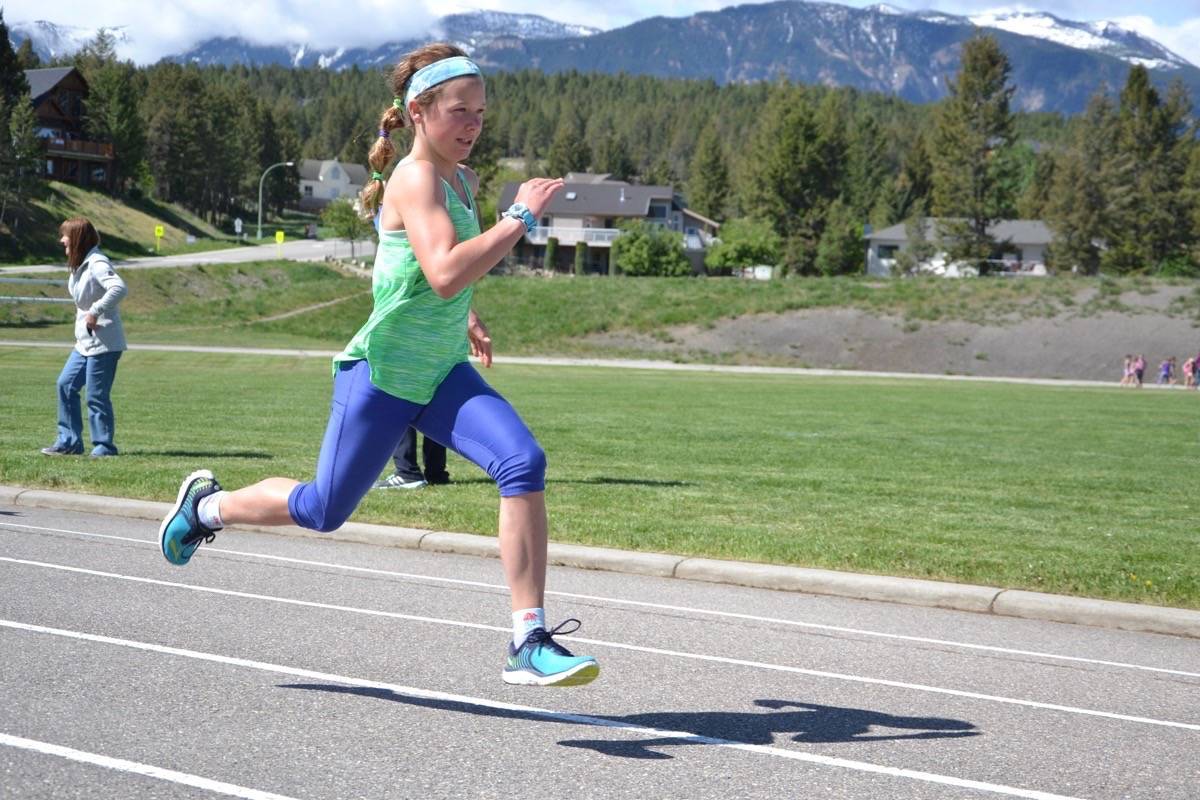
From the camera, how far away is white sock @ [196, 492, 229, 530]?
221 inches

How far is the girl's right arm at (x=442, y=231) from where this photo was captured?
4.59 metres

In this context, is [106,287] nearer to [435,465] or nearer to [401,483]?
[401,483]

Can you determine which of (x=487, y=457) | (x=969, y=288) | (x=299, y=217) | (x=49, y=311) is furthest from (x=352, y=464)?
(x=299, y=217)

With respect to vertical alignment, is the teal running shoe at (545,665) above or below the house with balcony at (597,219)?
below

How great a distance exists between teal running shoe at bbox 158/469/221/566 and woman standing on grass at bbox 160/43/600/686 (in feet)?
2.63

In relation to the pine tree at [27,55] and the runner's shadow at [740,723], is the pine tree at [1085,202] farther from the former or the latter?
the runner's shadow at [740,723]

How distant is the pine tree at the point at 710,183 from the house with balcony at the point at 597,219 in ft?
30.7

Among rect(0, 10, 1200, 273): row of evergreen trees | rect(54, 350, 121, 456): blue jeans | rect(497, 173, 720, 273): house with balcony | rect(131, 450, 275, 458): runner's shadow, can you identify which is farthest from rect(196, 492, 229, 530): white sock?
rect(497, 173, 720, 273): house with balcony

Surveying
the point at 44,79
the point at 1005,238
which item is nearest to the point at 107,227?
the point at 44,79

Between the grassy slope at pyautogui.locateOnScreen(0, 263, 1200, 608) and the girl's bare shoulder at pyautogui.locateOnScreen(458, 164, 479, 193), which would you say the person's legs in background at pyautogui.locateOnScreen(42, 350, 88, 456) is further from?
the girl's bare shoulder at pyautogui.locateOnScreen(458, 164, 479, 193)

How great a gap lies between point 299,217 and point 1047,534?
163 m

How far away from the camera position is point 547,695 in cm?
542

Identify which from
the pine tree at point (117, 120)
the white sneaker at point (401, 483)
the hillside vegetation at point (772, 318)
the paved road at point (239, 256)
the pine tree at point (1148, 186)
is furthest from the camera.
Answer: the pine tree at point (117, 120)

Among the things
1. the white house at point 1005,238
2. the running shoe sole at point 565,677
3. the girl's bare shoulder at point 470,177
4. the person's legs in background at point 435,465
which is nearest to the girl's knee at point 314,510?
the running shoe sole at point 565,677
